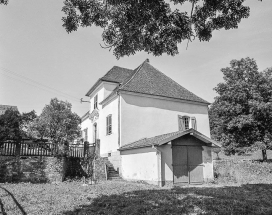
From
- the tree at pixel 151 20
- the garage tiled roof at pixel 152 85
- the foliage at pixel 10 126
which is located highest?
the garage tiled roof at pixel 152 85

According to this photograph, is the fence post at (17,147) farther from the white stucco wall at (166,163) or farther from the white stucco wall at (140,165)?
the white stucco wall at (166,163)

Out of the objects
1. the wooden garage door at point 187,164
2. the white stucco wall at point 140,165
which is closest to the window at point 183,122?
the wooden garage door at point 187,164

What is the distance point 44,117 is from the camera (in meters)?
20.1

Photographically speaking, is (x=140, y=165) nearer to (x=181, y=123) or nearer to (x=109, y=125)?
(x=109, y=125)

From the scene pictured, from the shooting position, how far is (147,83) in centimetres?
2058

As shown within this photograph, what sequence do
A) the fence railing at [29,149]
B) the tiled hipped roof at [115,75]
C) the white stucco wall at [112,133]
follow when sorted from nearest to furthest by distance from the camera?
1. the fence railing at [29,149]
2. the white stucco wall at [112,133]
3. the tiled hipped roof at [115,75]

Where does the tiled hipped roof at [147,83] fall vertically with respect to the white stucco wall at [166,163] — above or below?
above

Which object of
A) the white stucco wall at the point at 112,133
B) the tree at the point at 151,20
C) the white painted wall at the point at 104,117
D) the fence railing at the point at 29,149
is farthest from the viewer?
the white painted wall at the point at 104,117

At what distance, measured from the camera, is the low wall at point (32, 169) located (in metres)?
13.9

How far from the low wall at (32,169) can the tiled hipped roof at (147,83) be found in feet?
24.0

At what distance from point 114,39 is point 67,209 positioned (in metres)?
5.41

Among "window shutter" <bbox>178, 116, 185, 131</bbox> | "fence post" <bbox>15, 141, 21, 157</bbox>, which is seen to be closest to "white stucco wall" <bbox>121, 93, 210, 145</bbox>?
"window shutter" <bbox>178, 116, 185, 131</bbox>

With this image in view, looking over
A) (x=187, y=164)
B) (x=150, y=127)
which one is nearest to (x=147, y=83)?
(x=150, y=127)

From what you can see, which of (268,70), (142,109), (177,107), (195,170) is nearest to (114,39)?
(195,170)
